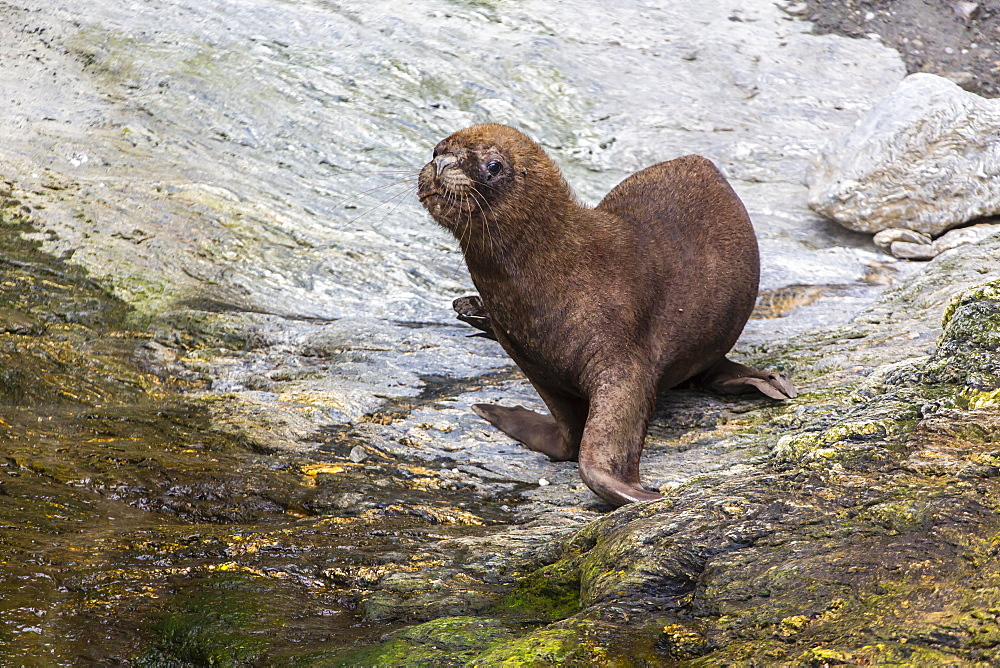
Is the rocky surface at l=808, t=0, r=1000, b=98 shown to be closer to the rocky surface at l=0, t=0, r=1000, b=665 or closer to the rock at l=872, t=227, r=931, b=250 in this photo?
the rocky surface at l=0, t=0, r=1000, b=665

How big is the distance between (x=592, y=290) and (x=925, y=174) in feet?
16.9

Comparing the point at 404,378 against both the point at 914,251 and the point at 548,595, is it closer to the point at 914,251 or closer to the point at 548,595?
the point at 548,595

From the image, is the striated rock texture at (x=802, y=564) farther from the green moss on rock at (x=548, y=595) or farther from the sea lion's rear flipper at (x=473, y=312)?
the sea lion's rear flipper at (x=473, y=312)

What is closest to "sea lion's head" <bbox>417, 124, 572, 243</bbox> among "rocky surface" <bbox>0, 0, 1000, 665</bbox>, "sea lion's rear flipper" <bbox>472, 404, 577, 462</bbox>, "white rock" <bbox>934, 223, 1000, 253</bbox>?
"sea lion's rear flipper" <bbox>472, 404, 577, 462</bbox>

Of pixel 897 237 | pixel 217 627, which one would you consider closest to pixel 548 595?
pixel 217 627

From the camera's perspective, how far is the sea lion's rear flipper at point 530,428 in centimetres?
514

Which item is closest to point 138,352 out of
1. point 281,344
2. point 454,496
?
point 281,344

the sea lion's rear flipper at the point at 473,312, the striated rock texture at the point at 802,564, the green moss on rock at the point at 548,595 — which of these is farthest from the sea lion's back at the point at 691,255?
the green moss on rock at the point at 548,595

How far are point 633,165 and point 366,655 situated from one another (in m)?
7.81

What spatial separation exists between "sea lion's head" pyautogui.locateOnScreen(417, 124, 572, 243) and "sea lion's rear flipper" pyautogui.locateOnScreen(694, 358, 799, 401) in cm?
161

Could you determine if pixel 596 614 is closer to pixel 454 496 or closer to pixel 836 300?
pixel 454 496

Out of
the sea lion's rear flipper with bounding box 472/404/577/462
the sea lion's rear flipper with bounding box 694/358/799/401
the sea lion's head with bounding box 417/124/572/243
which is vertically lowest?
the sea lion's rear flipper with bounding box 472/404/577/462

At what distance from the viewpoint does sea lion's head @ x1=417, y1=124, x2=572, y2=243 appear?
4.70m

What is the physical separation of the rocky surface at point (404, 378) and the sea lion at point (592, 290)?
24 cm
